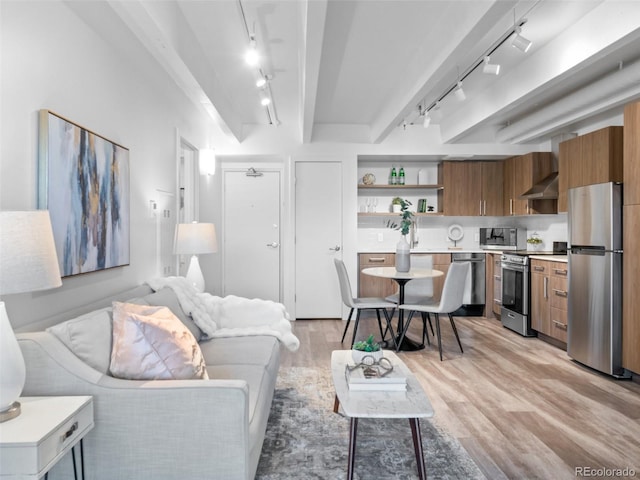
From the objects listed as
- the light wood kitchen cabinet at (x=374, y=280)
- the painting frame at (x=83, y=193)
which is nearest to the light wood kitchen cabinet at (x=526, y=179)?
the light wood kitchen cabinet at (x=374, y=280)

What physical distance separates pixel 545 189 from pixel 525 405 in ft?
9.77

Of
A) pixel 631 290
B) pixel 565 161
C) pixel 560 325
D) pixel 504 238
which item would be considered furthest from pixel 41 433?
pixel 504 238

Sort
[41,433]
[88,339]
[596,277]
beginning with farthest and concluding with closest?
[596,277], [88,339], [41,433]

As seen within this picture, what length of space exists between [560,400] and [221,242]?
4.40 m

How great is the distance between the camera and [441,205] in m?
6.09

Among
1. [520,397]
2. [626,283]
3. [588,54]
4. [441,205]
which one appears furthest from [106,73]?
[441,205]

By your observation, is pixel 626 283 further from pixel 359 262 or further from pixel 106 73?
pixel 106 73

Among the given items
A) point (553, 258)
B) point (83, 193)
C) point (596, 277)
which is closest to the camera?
point (83, 193)

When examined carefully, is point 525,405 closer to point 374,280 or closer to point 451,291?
point 451,291

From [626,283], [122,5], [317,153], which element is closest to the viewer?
[122,5]

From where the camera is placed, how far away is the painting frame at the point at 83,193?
1947 millimetres

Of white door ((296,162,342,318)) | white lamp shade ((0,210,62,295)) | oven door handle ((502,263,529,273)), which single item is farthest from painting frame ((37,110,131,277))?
oven door handle ((502,263,529,273))

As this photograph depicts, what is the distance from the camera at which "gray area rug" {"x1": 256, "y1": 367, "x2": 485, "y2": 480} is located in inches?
79.8

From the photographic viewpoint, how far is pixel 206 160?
485 cm
